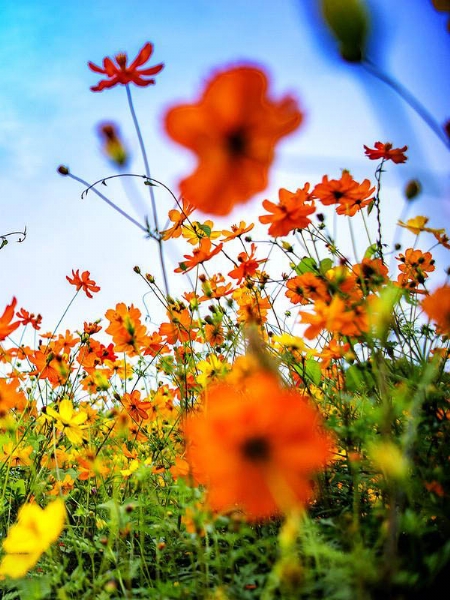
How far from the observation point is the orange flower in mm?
458

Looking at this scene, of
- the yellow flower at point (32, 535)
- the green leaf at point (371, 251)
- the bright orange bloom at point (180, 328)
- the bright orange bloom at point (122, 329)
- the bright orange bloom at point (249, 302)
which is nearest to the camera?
the yellow flower at point (32, 535)

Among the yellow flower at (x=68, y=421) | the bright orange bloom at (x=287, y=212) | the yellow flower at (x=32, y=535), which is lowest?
the yellow flower at (x=32, y=535)

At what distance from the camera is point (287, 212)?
93 cm

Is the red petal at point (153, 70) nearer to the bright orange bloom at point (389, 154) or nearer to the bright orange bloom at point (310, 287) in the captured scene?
the bright orange bloom at point (310, 287)

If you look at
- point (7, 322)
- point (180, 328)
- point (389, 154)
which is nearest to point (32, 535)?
point (7, 322)

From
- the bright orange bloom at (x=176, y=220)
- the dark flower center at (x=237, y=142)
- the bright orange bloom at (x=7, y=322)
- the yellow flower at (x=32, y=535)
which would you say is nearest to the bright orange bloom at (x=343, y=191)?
the bright orange bloom at (x=176, y=220)

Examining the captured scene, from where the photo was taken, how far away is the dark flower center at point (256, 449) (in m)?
0.43

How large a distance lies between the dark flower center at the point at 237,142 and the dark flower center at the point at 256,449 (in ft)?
0.99

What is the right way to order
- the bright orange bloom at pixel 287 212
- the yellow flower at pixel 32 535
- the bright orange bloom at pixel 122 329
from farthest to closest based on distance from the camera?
the bright orange bloom at pixel 122 329 → the bright orange bloom at pixel 287 212 → the yellow flower at pixel 32 535

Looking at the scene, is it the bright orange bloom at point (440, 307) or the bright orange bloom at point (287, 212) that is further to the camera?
the bright orange bloom at point (287, 212)

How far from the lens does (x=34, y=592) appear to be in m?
0.62

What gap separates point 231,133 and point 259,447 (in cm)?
33

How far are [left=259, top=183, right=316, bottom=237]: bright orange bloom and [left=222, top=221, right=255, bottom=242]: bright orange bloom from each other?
388 millimetres

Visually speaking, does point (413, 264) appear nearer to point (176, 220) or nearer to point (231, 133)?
point (176, 220)
